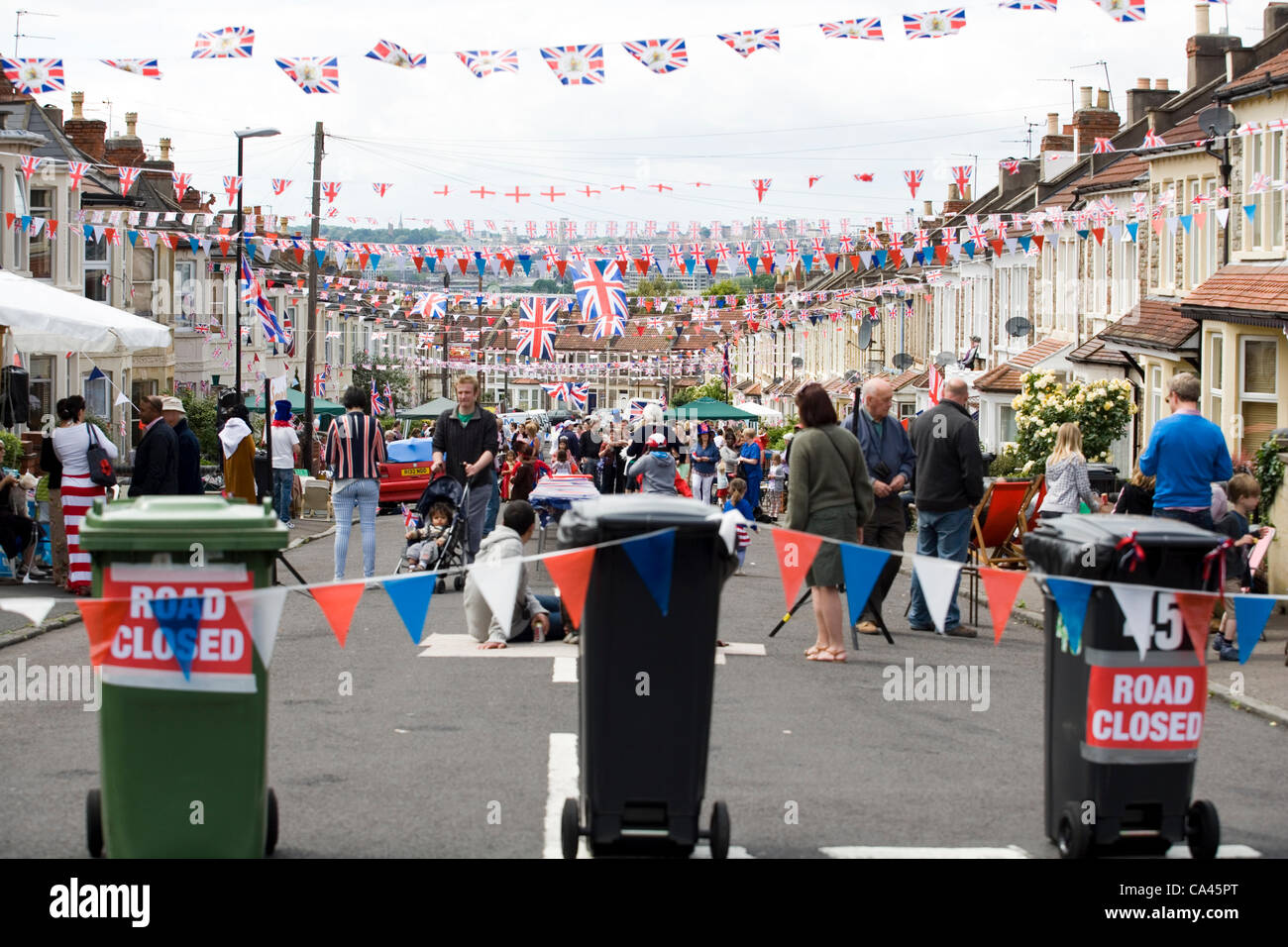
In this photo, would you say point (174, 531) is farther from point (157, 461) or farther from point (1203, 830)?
point (157, 461)

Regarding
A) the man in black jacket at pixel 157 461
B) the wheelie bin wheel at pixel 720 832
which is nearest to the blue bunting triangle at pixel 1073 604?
the wheelie bin wheel at pixel 720 832

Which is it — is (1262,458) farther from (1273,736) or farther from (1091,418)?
(1091,418)

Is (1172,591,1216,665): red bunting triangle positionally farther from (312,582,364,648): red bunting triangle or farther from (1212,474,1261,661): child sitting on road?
(1212,474,1261,661): child sitting on road

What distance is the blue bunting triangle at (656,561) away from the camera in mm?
5703

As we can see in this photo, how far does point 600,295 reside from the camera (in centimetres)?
4369

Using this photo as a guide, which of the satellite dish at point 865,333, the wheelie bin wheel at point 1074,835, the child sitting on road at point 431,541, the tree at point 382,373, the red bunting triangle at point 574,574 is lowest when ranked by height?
the wheelie bin wheel at point 1074,835

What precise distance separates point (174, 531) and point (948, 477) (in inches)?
307

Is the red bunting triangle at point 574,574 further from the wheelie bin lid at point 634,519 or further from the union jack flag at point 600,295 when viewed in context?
Result: the union jack flag at point 600,295

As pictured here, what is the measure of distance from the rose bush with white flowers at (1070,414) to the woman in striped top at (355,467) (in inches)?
471

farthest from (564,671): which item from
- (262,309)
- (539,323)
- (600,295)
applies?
(539,323)

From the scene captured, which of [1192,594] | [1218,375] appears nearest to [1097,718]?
[1192,594]

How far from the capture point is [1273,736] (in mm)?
8711

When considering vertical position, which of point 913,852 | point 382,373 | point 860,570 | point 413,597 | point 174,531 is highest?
point 382,373
